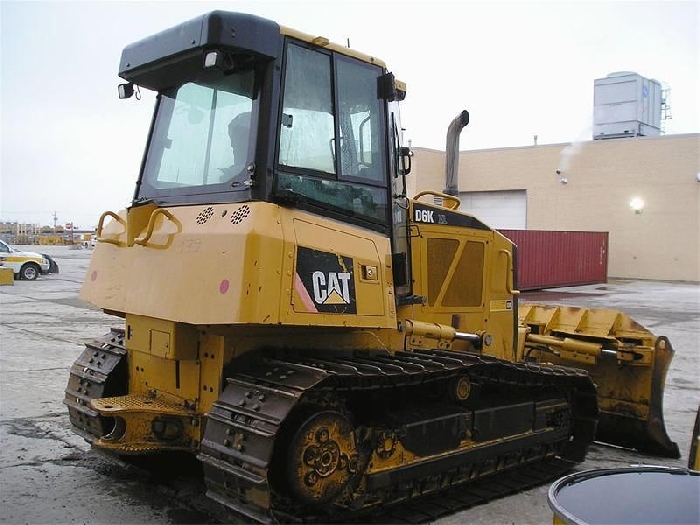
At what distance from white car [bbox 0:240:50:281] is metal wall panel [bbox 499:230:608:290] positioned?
1755 centimetres

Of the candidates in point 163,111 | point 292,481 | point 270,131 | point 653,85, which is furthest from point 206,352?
point 653,85

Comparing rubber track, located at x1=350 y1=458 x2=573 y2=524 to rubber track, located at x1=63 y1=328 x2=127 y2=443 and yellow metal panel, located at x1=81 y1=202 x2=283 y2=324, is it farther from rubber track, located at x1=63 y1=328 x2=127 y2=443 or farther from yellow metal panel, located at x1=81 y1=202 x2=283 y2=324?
rubber track, located at x1=63 y1=328 x2=127 y2=443

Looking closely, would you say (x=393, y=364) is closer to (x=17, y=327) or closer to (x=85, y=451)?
(x=85, y=451)

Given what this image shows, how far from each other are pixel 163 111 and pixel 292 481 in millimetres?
2859

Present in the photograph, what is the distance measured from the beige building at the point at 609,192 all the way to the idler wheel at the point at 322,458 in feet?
102

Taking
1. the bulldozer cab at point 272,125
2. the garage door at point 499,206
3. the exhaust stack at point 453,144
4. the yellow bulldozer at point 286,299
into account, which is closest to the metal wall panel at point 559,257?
the garage door at point 499,206

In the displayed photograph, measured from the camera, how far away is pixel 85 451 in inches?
244

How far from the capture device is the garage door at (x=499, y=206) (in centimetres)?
3616

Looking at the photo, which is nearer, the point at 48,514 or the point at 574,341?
the point at 48,514

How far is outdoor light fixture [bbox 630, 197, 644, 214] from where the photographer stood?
3284 cm

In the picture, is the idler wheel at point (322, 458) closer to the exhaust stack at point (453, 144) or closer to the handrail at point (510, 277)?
the exhaust stack at point (453, 144)

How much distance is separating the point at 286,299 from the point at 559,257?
26.0m

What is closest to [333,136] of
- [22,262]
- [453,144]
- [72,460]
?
[453,144]

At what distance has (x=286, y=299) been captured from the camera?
13.7ft
